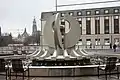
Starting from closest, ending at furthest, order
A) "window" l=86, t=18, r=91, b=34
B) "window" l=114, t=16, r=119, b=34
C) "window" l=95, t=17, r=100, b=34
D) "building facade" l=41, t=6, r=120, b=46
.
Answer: "building facade" l=41, t=6, r=120, b=46, "window" l=114, t=16, r=119, b=34, "window" l=95, t=17, r=100, b=34, "window" l=86, t=18, r=91, b=34

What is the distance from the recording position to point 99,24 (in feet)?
260

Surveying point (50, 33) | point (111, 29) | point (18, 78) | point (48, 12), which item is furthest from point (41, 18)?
point (18, 78)

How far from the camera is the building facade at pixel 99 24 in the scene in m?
76.2

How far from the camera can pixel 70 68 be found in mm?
12555

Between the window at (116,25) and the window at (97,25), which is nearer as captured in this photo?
the window at (116,25)

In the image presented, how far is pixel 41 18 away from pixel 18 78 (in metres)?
73.4

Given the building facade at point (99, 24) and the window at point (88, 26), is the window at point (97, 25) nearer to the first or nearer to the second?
the building facade at point (99, 24)

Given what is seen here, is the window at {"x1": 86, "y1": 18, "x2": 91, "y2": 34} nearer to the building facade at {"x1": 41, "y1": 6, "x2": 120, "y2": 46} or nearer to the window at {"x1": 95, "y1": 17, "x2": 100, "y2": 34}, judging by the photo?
the building facade at {"x1": 41, "y1": 6, "x2": 120, "y2": 46}

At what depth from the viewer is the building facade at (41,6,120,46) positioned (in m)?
76.2

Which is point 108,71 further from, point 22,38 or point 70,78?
point 22,38

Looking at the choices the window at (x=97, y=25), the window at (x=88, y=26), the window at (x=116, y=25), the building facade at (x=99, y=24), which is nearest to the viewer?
the building facade at (x=99, y=24)

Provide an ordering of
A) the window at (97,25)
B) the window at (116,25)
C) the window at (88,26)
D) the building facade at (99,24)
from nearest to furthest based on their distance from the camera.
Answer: the building facade at (99,24) → the window at (116,25) → the window at (97,25) → the window at (88,26)

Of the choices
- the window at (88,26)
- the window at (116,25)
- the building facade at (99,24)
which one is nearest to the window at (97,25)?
the building facade at (99,24)

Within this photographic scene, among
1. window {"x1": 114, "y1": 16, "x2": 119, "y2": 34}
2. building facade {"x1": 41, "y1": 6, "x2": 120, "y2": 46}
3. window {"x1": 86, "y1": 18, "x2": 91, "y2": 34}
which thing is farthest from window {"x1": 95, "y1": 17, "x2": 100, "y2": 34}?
window {"x1": 114, "y1": 16, "x2": 119, "y2": 34}
